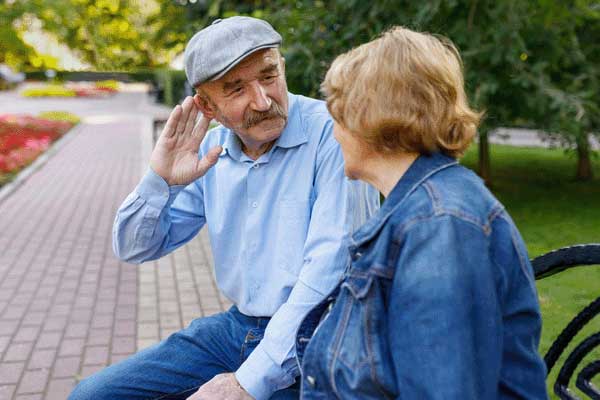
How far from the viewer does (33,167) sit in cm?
1268

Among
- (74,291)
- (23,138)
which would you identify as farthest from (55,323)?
(23,138)

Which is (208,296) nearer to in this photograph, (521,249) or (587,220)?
(521,249)

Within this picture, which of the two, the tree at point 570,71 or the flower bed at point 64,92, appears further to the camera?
the flower bed at point 64,92

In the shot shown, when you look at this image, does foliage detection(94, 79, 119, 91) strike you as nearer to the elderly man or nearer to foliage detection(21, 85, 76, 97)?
foliage detection(21, 85, 76, 97)

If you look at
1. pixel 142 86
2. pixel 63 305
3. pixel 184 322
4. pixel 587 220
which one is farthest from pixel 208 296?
pixel 142 86

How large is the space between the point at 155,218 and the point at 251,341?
487 millimetres

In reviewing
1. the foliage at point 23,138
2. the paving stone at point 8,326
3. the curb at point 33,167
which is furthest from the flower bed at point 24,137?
the paving stone at point 8,326

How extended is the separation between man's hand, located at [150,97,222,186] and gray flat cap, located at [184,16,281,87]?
0.17m

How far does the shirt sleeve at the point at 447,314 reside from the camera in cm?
120

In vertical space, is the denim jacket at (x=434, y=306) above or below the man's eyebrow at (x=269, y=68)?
below

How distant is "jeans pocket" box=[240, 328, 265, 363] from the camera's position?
2068mm

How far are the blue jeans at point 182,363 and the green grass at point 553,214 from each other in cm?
103

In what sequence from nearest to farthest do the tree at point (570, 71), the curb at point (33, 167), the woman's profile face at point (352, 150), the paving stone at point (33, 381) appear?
the woman's profile face at point (352, 150) < the paving stone at point (33, 381) < the tree at point (570, 71) < the curb at point (33, 167)

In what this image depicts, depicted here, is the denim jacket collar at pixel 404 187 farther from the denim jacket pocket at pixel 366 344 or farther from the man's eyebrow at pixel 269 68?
the man's eyebrow at pixel 269 68
